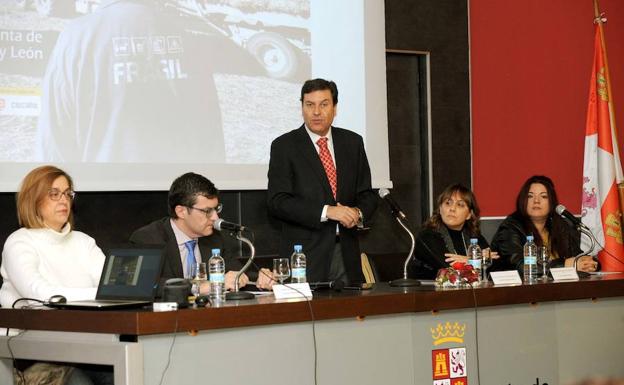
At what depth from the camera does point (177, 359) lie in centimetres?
266

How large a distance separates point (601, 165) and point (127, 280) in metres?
4.17

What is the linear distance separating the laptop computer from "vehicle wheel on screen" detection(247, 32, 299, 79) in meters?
2.43

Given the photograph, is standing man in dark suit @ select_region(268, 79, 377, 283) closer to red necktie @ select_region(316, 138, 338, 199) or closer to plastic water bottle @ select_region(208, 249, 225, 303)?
red necktie @ select_region(316, 138, 338, 199)

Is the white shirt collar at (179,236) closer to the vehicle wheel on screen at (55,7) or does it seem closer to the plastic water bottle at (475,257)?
the plastic water bottle at (475,257)

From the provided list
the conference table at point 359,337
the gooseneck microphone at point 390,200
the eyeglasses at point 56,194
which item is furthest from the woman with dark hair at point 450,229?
the eyeglasses at point 56,194

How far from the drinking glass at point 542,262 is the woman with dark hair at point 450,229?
23 centimetres

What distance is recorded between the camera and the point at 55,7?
4492 millimetres

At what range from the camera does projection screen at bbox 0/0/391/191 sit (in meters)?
4.45

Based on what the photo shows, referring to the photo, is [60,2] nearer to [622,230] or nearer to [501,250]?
[501,250]

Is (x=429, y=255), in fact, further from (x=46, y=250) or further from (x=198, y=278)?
(x=46, y=250)

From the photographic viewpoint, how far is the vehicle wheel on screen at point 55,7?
4.45m

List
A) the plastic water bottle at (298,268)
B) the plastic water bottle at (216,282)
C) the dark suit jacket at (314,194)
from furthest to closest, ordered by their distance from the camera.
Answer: the dark suit jacket at (314,194) < the plastic water bottle at (298,268) < the plastic water bottle at (216,282)

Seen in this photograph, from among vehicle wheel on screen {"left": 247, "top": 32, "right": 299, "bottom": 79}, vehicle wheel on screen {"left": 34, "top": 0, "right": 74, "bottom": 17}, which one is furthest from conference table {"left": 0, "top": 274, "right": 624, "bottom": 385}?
vehicle wheel on screen {"left": 34, "top": 0, "right": 74, "bottom": 17}

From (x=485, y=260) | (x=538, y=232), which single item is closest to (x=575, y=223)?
(x=485, y=260)
